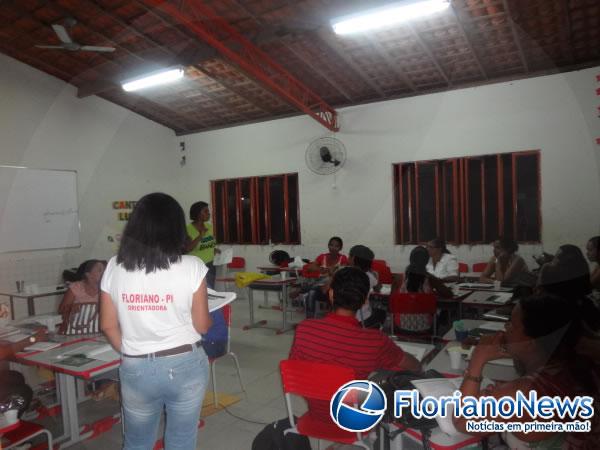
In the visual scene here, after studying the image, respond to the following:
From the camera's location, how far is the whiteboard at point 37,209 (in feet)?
18.3

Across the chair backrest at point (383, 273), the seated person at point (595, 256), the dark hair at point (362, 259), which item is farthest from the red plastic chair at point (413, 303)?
the chair backrest at point (383, 273)

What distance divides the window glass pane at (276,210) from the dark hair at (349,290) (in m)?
5.23

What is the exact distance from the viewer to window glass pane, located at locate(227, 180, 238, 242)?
24.7 ft

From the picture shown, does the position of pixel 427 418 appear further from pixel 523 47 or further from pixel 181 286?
pixel 523 47

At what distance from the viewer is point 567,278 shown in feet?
8.26

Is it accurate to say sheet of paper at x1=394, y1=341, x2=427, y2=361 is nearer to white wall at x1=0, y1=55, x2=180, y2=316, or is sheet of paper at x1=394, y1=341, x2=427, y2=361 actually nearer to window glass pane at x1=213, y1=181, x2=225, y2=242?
white wall at x1=0, y1=55, x2=180, y2=316

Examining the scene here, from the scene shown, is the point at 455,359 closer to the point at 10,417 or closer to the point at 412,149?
the point at 10,417

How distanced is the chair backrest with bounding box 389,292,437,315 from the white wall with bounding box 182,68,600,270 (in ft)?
8.70

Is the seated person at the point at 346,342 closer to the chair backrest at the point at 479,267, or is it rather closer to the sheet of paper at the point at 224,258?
the chair backrest at the point at 479,267

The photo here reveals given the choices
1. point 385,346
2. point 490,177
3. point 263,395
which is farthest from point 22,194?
point 490,177

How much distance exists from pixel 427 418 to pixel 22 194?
240 inches

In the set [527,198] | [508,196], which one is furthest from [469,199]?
[527,198]

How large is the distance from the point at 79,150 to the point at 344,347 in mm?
6180

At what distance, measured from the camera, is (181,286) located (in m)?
1.51
